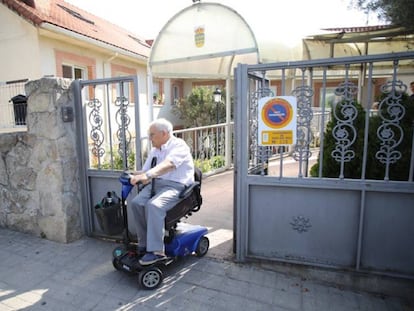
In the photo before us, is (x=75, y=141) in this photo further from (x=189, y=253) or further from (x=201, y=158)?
(x=201, y=158)

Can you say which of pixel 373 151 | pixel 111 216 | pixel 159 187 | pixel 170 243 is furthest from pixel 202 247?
pixel 373 151

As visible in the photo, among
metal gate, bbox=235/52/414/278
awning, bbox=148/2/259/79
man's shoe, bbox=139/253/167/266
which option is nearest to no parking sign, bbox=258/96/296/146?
metal gate, bbox=235/52/414/278

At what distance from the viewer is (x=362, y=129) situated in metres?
2.67

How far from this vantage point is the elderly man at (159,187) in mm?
2336

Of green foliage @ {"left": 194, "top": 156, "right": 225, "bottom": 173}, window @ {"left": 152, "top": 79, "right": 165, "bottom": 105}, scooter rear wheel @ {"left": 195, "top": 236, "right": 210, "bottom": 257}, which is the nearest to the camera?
scooter rear wheel @ {"left": 195, "top": 236, "right": 210, "bottom": 257}

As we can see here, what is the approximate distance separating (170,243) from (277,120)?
1.39m

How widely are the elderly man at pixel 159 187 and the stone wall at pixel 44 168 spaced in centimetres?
101

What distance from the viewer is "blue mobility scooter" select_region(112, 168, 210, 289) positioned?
2324 mm

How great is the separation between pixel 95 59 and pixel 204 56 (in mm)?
4150

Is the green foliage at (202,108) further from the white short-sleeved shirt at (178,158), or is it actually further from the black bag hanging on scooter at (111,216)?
the black bag hanging on scooter at (111,216)

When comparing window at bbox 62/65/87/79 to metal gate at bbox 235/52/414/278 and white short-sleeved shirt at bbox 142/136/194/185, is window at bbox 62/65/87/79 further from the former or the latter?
metal gate at bbox 235/52/414/278

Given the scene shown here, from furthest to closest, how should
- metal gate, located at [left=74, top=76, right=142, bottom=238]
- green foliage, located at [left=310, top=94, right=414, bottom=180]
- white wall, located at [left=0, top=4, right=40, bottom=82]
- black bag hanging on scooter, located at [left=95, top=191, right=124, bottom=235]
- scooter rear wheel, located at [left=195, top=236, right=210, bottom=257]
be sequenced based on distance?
white wall, located at [left=0, top=4, right=40, bottom=82] → metal gate, located at [left=74, top=76, right=142, bottom=238] → scooter rear wheel, located at [left=195, top=236, right=210, bottom=257] → black bag hanging on scooter, located at [left=95, top=191, right=124, bottom=235] → green foliage, located at [left=310, top=94, right=414, bottom=180]

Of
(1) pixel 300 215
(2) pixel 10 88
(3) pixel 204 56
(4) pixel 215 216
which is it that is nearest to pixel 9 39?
(2) pixel 10 88

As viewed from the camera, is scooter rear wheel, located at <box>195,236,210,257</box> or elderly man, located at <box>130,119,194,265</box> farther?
scooter rear wheel, located at <box>195,236,210,257</box>
